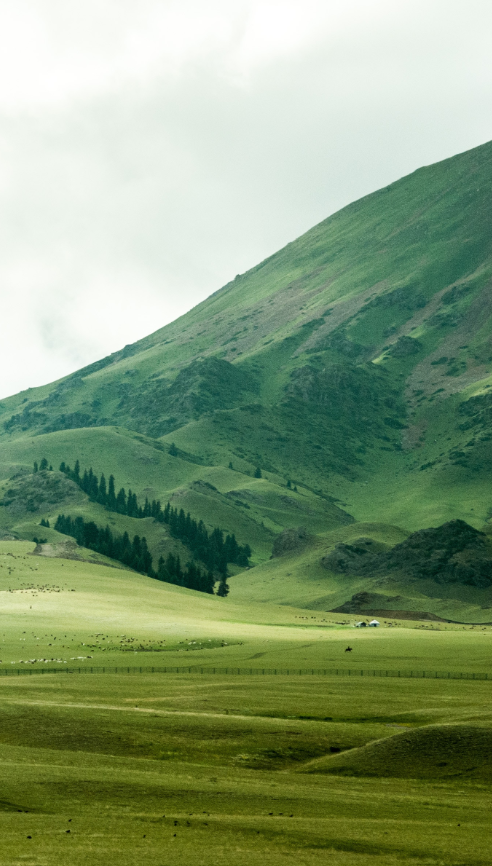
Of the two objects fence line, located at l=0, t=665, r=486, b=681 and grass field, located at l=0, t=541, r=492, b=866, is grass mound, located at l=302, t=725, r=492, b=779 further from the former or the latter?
fence line, located at l=0, t=665, r=486, b=681

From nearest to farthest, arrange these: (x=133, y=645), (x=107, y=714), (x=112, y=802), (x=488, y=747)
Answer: (x=112, y=802), (x=488, y=747), (x=107, y=714), (x=133, y=645)

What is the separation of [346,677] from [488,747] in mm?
46469

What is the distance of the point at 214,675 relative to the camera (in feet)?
362

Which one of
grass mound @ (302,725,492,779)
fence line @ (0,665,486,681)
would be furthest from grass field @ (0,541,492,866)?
fence line @ (0,665,486,681)

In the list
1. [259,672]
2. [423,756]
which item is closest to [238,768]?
[423,756]

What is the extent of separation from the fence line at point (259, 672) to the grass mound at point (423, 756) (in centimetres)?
4593

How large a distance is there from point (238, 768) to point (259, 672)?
172ft

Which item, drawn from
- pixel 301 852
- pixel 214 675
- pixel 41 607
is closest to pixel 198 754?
pixel 301 852

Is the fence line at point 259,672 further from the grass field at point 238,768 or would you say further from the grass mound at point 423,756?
the grass mound at point 423,756

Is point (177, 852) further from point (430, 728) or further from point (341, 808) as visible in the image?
point (430, 728)

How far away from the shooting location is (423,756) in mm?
62625

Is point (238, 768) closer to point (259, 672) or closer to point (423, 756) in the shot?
point (423, 756)

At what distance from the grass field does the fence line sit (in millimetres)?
2170

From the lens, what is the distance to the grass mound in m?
60.9
